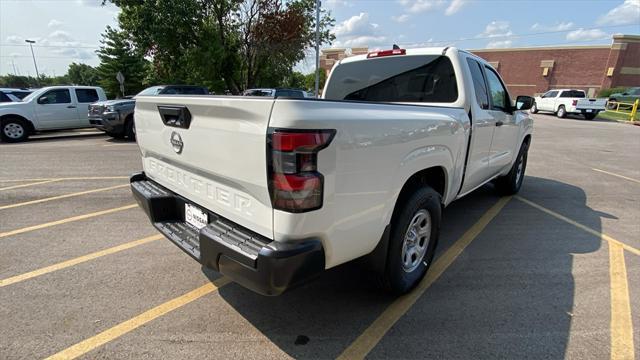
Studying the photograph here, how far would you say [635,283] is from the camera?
3.25 metres

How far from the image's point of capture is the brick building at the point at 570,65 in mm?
42438

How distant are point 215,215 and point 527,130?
17.7ft

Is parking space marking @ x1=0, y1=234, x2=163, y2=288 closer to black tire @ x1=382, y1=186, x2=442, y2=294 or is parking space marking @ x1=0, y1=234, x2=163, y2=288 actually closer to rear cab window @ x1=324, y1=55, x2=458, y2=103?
black tire @ x1=382, y1=186, x2=442, y2=294

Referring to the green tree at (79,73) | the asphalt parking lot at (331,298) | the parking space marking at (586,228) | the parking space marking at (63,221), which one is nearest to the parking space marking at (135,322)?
the asphalt parking lot at (331,298)

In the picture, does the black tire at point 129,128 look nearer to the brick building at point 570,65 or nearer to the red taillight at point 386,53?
the red taillight at point 386,53

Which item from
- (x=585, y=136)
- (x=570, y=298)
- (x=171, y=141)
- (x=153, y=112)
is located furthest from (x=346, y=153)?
(x=585, y=136)

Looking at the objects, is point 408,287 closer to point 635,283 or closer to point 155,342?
point 155,342

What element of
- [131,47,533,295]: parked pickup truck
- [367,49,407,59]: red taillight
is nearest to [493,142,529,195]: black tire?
[131,47,533,295]: parked pickup truck

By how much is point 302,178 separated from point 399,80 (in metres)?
2.60

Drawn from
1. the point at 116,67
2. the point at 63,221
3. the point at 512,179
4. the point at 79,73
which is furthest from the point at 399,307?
the point at 79,73

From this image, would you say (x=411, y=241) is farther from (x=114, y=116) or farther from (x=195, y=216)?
(x=114, y=116)

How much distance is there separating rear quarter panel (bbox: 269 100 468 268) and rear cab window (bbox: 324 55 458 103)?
112 cm

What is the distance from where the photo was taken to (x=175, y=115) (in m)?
2.51

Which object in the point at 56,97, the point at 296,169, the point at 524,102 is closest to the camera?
the point at 296,169
